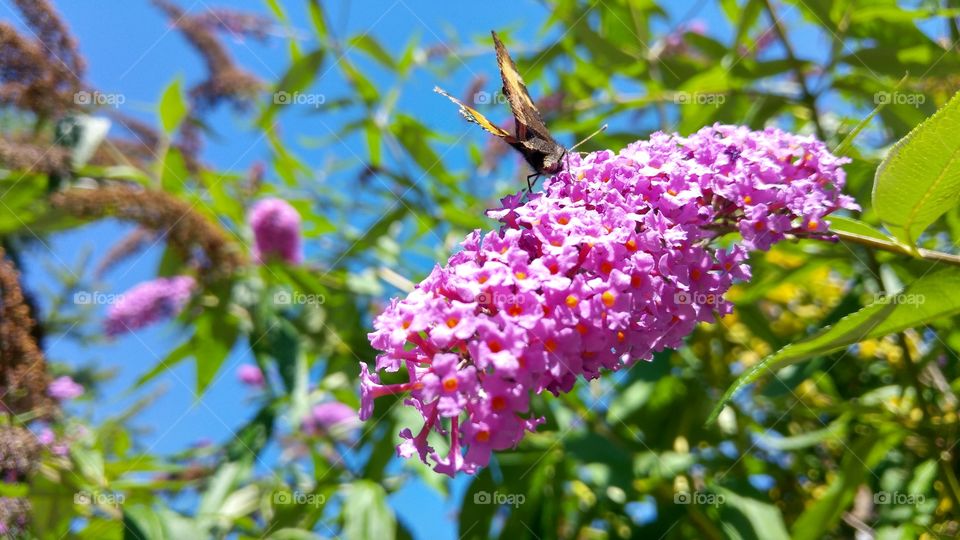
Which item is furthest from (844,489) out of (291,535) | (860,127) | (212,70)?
(212,70)

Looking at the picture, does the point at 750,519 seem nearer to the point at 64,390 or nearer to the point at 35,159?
the point at 64,390

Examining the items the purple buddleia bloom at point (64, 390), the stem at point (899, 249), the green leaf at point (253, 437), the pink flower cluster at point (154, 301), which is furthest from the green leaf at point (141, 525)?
the stem at point (899, 249)

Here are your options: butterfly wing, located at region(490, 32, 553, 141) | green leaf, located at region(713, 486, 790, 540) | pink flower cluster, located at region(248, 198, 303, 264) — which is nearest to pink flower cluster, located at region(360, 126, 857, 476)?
butterfly wing, located at region(490, 32, 553, 141)

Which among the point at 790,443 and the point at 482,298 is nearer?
the point at 482,298

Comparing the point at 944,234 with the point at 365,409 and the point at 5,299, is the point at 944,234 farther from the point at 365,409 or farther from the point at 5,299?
the point at 5,299

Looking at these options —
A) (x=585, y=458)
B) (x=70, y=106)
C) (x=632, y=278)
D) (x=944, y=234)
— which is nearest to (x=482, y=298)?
(x=632, y=278)

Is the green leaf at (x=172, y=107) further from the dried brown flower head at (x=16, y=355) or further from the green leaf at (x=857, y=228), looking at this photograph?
the green leaf at (x=857, y=228)
